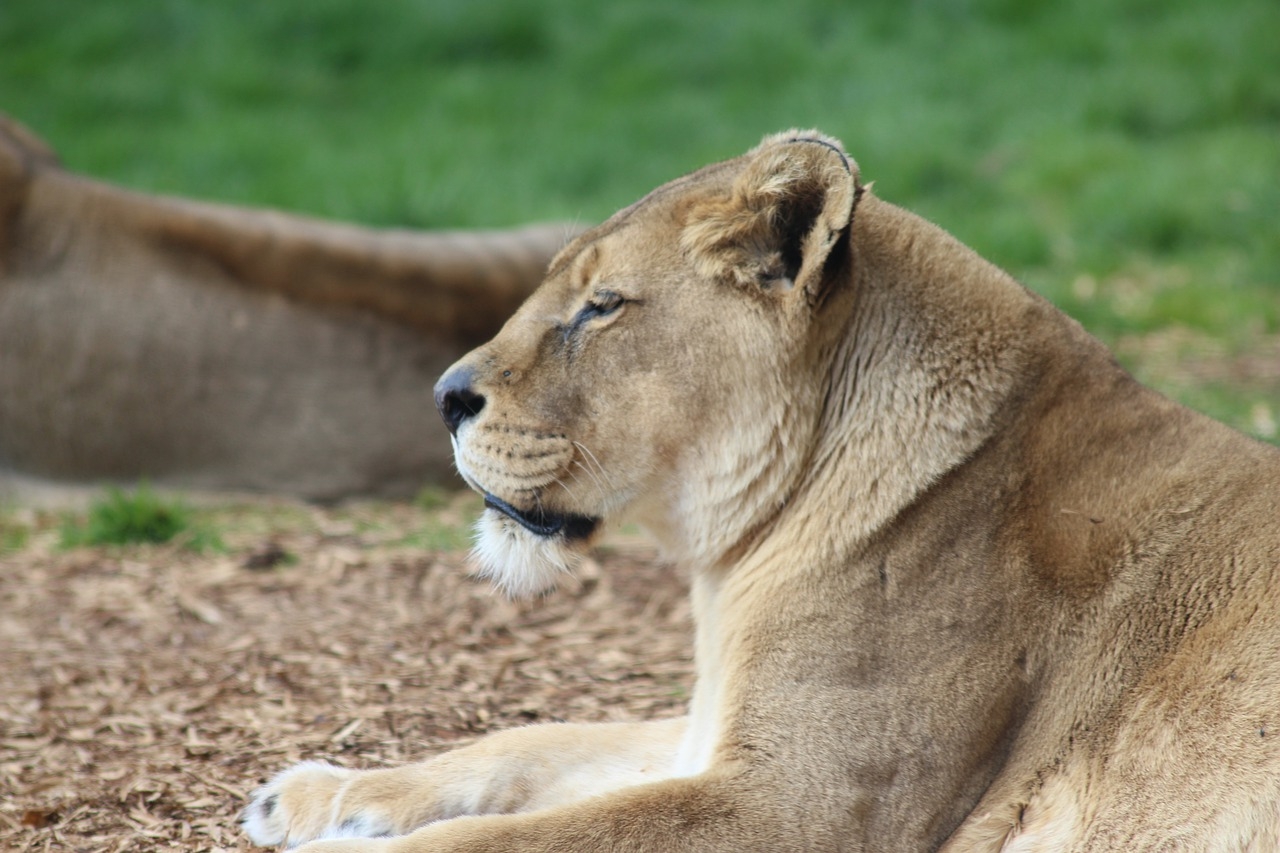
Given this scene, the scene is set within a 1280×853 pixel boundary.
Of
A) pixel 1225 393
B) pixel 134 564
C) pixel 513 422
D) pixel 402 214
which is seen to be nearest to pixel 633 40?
pixel 402 214

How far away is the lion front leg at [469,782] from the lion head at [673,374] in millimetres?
468

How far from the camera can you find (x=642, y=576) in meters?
4.95

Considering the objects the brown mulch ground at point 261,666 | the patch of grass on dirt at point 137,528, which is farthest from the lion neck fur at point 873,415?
the patch of grass on dirt at point 137,528

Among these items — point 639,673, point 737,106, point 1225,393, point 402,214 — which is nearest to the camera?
point 639,673

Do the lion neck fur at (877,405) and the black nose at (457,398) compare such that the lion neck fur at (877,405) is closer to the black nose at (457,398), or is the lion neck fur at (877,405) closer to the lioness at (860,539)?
the lioness at (860,539)

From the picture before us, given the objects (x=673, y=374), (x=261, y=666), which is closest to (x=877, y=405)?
(x=673, y=374)

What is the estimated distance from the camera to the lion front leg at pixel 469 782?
3107mm

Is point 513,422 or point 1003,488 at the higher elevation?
point 1003,488

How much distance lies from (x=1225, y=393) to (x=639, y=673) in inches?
141

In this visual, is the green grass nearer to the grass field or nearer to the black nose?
the black nose

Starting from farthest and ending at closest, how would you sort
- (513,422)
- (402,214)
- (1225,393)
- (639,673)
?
1. (402,214)
2. (1225,393)
3. (639,673)
4. (513,422)

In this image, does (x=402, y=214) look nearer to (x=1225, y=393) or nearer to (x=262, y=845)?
(x=1225, y=393)

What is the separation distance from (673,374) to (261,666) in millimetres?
1871

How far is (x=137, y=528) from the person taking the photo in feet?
17.9
